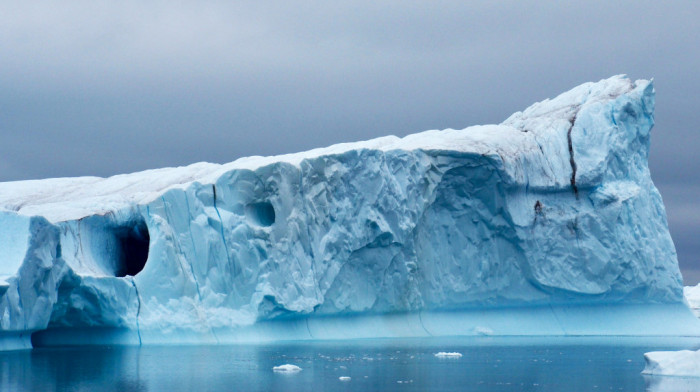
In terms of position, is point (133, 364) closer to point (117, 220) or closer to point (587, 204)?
point (117, 220)

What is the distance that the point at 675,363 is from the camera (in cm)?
1488

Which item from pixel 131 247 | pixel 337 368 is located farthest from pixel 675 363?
pixel 131 247

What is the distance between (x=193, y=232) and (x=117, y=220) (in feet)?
4.71

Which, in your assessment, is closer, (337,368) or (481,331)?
(337,368)

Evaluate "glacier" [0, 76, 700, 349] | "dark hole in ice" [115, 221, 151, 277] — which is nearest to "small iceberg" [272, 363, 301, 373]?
"glacier" [0, 76, 700, 349]

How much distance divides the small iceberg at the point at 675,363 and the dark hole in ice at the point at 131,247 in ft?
32.1

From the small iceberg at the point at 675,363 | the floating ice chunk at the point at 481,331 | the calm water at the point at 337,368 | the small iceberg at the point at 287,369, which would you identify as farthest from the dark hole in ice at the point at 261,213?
the small iceberg at the point at 675,363

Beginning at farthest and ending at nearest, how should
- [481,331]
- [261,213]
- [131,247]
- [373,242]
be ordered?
[481,331] → [131,247] → [373,242] → [261,213]

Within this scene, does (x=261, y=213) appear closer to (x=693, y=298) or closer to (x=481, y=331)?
(x=481, y=331)

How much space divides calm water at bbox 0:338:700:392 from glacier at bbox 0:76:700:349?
920mm

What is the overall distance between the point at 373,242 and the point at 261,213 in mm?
2429

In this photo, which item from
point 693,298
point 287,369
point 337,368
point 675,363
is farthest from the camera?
point 693,298

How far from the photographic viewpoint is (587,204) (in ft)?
76.4

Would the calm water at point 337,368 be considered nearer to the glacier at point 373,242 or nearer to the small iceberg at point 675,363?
the small iceberg at point 675,363
